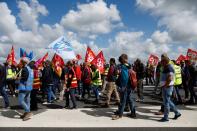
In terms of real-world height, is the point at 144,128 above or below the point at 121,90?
below

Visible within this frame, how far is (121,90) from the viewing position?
9852 mm

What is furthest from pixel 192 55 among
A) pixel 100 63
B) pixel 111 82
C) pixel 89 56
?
pixel 111 82

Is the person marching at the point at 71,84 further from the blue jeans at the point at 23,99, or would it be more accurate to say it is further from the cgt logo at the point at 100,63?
the cgt logo at the point at 100,63

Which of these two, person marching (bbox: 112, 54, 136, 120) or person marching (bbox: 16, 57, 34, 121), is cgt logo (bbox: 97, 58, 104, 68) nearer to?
person marching (bbox: 112, 54, 136, 120)

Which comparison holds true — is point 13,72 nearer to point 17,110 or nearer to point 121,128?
point 17,110

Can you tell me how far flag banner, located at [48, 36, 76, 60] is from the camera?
39.9ft

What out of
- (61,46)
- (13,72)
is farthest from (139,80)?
(13,72)

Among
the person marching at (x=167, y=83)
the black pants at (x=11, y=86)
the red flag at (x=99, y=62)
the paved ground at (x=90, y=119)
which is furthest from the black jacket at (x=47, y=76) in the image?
the person marching at (x=167, y=83)

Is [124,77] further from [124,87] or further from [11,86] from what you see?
[11,86]

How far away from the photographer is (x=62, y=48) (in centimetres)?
1236

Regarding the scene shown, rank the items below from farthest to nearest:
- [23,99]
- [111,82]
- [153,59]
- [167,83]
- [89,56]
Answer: [153,59] < [89,56] < [111,82] < [23,99] < [167,83]

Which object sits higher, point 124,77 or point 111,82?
point 124,77

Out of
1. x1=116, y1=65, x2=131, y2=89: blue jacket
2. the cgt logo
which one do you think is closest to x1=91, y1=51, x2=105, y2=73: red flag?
the cgt logo

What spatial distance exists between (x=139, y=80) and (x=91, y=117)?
417 centimetres
